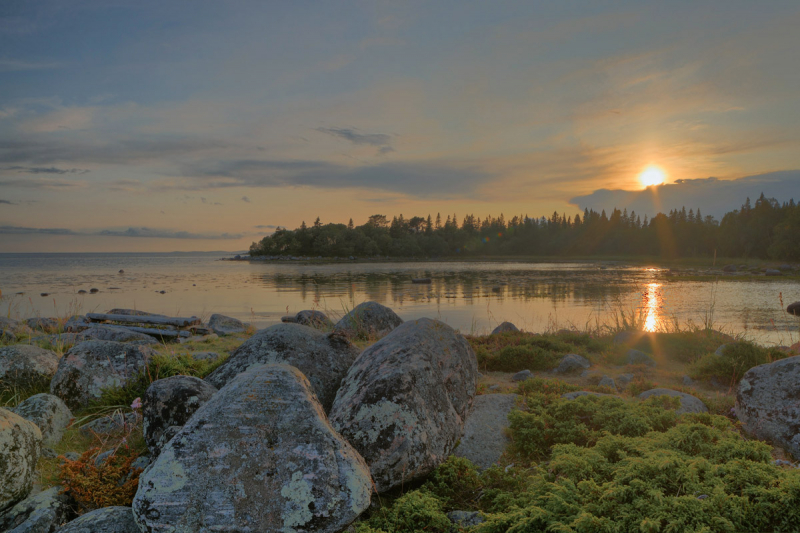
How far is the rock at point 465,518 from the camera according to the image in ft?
11.6

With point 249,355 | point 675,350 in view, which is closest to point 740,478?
point 249,355

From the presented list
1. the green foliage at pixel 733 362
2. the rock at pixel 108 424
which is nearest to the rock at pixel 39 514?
the rock at pixel 108 424

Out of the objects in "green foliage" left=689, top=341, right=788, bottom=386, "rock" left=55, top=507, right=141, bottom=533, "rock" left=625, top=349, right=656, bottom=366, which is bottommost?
"rock" left=625, top=349, right=656, bottom=366

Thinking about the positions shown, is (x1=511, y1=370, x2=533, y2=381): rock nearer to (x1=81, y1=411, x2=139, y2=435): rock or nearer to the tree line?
(x1=81, y1=411, x2=139, y2=435): rock

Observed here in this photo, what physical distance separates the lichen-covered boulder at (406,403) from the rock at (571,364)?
14.9 ft

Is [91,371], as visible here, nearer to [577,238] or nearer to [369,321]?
[369,321]

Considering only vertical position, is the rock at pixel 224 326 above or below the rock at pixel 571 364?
below

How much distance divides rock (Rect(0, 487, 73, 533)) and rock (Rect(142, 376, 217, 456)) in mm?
819

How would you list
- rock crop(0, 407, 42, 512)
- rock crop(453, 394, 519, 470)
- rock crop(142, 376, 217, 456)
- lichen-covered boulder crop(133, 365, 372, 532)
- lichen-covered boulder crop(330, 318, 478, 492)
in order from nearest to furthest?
lichen-covered boulder crop(133, 365, 372, 532) → rock crop(0, 407, 42, 512) → lichen-covered boulder crop(330, 318, 478, 492) → rock crop(142, 376, 217, 456) → rock crop(453, 394, 519, 470)

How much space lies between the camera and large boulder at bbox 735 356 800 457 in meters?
5.10

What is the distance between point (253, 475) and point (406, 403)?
5.49 feet

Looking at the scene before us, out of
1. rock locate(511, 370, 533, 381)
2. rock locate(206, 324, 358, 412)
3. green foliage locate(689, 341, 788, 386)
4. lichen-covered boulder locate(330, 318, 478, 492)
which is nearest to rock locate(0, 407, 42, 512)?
rock locate(206, 324, 358, 412)

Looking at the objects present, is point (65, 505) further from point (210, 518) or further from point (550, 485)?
point (550, 485)

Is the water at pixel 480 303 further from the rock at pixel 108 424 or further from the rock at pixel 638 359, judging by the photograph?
the rock at pixel 108 424
